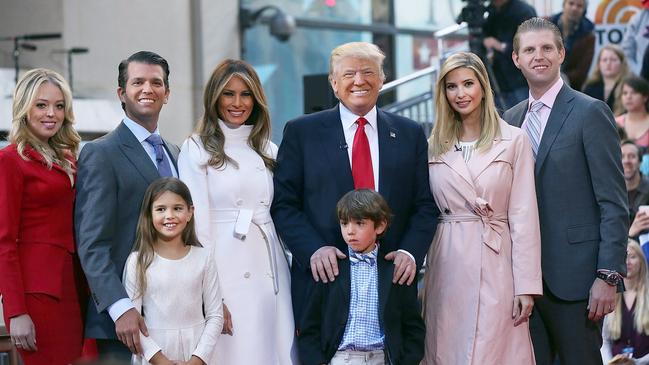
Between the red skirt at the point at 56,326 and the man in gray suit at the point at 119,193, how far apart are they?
0.08 metres

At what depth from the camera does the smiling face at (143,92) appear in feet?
16.9

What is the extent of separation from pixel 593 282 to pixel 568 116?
771mm

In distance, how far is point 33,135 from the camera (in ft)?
16.9

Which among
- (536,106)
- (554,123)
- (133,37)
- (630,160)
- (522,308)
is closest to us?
(522,308)

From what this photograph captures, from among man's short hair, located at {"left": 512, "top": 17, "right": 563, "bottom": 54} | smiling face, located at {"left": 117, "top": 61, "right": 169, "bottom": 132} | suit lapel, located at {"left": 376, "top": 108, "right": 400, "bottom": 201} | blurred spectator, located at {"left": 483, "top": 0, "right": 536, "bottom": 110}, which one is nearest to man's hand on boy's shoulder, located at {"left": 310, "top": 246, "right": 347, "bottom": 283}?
suit lapel, located at {"left": 376, "top": 108, "right": 400, "bottom": 201}

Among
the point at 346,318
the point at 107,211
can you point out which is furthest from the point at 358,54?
the point at 107,211

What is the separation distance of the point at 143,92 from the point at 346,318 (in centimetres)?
132

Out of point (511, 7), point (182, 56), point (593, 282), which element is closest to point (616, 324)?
point (593, 282)

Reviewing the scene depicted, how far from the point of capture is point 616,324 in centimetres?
738

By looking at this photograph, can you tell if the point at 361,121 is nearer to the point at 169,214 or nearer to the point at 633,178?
the point at 169,214

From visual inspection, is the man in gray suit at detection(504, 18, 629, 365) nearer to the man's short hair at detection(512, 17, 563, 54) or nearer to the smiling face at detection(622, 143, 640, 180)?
the man's short hair at detection(512, 17, 563, 54)

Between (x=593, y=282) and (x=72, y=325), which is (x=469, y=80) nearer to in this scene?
(x=593, y=282)

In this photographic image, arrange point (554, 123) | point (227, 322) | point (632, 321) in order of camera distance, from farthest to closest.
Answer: point (632, 321) < point (554, 123) < point (227, 322)

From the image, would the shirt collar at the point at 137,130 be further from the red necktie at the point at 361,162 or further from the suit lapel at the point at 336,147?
the red necktie at the point at 361,162
